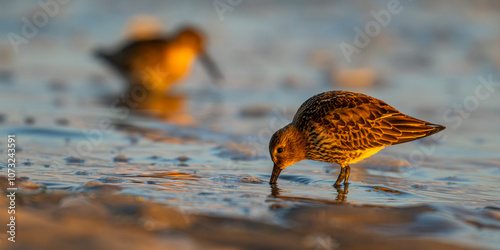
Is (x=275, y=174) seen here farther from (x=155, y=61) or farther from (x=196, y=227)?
(x=155, y=61)

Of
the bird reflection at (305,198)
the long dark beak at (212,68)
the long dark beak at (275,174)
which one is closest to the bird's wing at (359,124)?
the long dark beak at (275,174)

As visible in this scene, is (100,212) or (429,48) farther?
(429,48)

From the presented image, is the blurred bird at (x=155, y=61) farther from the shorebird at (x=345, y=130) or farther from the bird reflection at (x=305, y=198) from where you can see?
the bird reflection at (x=305, y=198)

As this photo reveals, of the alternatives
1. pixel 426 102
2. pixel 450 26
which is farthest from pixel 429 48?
pixel 426 102

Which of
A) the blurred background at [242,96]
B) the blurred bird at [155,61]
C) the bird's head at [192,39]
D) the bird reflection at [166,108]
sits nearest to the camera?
the blurred background at [242,96]

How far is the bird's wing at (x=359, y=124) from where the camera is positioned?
18.5 ft

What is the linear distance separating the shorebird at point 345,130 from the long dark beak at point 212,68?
16.0ft

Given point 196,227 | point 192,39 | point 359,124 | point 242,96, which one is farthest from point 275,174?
point 192,39

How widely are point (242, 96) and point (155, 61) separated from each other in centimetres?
212

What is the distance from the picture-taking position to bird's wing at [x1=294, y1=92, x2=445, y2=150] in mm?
5633

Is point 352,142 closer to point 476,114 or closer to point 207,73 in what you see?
point 476,114

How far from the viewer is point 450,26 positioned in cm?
1252

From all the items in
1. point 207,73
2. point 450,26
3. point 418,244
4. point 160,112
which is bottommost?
point 418,244

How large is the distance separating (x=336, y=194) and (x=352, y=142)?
0.67 m
